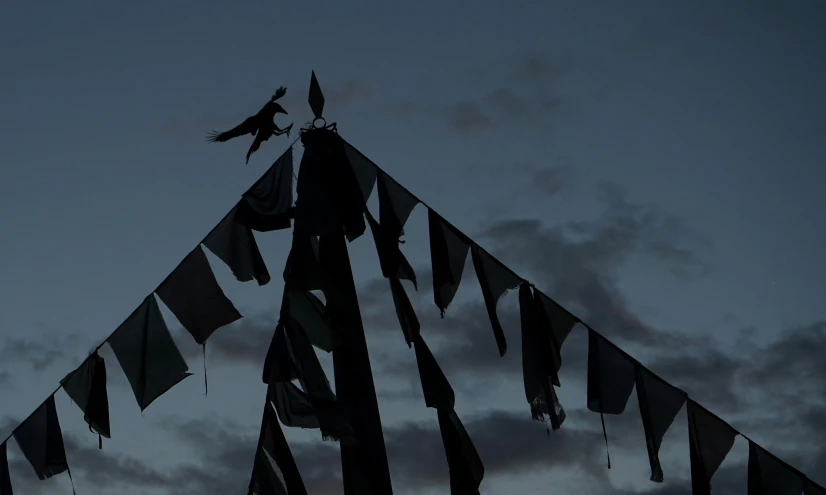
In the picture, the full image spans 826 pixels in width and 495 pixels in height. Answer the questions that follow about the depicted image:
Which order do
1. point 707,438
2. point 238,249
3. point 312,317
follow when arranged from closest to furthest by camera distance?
point 707,438, point 238,249, point 312,317

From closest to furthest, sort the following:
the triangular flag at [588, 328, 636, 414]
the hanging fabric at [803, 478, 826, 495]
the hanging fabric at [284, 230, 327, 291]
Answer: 1. the hanging fabric at [803, 478, 826, 495]
2. the triangular flag at [588, 328, 636, 414]
3. the hanging fabric at [284, 230, 327, 291]

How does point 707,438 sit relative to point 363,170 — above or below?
below

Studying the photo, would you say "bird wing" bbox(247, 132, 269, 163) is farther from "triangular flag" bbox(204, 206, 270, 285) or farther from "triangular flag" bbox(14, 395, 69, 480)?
"triangular flag" bbox(14, 395, 69, 480)

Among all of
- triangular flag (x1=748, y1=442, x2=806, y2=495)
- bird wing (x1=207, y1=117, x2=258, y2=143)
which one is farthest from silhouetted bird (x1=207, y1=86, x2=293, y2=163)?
triangular flag (x1=748, y1=442, x2=806, y2=495)

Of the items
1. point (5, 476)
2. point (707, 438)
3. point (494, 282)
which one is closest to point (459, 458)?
point (494, 282)

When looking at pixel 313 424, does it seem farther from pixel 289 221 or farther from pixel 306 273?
pixel 289 221

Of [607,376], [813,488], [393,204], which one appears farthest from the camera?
[393,204]

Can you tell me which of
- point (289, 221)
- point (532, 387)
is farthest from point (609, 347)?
point (289, 221)

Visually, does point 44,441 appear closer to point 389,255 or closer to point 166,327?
point 166,327

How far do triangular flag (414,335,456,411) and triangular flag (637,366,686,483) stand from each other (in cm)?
217

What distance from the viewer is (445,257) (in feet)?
43.2

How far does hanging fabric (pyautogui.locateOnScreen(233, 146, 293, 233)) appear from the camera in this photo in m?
13.3

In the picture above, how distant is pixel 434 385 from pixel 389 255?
5.54ft

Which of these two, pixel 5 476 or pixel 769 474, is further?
pixel 5 476
